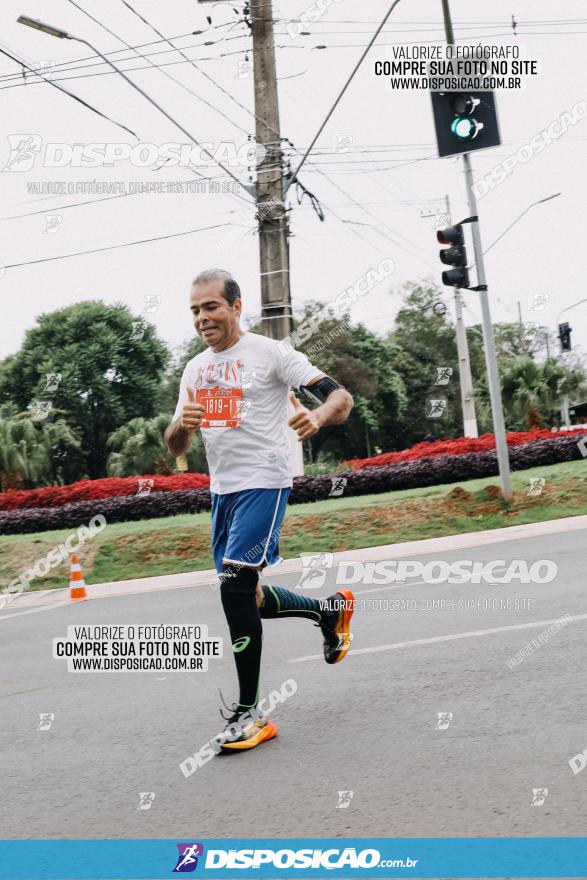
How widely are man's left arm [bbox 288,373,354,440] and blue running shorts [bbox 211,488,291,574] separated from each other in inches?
13.7

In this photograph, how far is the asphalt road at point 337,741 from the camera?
3176 mm

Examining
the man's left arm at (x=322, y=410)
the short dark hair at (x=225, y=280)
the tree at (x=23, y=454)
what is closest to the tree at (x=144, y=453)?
the tree at (x=23, y=454)

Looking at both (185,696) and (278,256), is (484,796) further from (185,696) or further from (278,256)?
(278,256)

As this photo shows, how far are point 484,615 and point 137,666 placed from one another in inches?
87.4

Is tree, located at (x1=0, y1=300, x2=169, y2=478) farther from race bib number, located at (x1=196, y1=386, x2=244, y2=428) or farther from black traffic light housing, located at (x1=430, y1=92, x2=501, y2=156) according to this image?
race bib number, located at (x1=196, y1=386, x2=244, y2=428)

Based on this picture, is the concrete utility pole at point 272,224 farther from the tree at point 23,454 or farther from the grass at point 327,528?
the tree at point 23,454

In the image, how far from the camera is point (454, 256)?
492 inches

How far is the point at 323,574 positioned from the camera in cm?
1012

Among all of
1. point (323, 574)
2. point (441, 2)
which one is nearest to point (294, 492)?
point (323, 574)

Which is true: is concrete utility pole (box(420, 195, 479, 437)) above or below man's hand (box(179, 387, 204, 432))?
above

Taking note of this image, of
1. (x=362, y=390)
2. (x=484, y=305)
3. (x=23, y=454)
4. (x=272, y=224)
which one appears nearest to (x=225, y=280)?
(x=484, y=305)

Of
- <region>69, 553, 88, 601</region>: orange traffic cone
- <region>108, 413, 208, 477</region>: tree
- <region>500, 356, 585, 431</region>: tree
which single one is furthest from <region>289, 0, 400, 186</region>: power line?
<region>108, 413, 208, 477</region>: tree

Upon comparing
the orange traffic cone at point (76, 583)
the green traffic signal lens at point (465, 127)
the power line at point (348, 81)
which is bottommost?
the orange traffic cone at point (76, 583)

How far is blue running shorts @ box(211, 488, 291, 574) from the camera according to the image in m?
4.07
